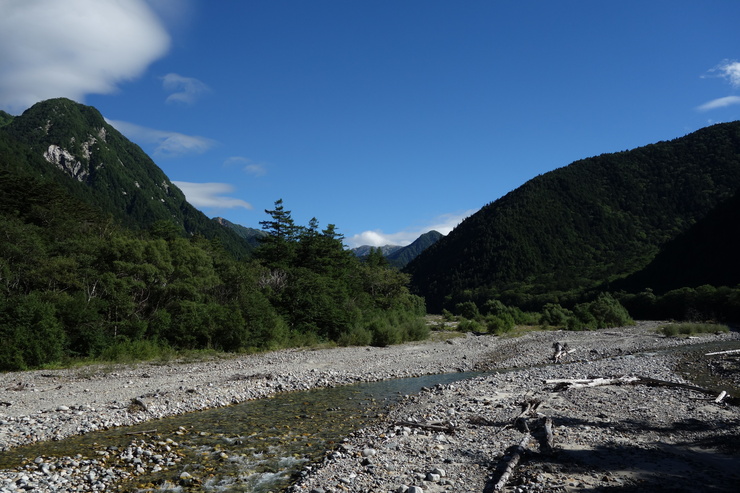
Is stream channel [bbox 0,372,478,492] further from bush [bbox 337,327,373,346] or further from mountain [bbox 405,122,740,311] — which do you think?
mountain [bbox 405,122,740,311]

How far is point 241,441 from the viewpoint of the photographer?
1201 cm

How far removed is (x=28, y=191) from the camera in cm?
4409

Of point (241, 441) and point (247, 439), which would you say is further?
point (247, 439)

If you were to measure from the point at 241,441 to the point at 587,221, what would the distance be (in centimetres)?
17050

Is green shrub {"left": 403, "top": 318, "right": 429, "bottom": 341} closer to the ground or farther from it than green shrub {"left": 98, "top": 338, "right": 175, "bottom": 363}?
closer to the ground

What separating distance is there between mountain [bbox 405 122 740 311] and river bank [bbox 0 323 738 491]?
10735 cm

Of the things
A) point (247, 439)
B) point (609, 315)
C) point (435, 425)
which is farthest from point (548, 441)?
point (609, 315)

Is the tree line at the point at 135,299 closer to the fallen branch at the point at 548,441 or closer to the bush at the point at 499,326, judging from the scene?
the bush at the point at 499,326

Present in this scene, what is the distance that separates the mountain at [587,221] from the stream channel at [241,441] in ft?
379

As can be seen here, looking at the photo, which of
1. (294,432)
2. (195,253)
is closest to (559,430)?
(294,432)

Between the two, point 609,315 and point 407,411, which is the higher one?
point 407,411

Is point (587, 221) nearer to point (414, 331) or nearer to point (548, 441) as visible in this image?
point (414, 331)

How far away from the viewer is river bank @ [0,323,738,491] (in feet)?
29.4

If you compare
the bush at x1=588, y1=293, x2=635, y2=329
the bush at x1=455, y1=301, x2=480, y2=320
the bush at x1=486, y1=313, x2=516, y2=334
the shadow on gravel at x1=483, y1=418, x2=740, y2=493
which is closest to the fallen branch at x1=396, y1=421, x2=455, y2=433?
the shadow on gravel at x1=483, y1=418, x2=740, y2=493
